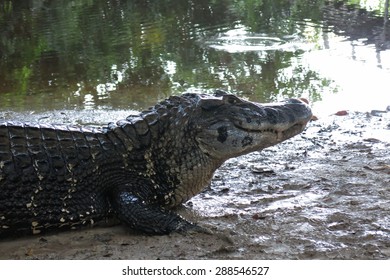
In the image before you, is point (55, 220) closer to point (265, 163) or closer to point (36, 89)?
point (265, 163)

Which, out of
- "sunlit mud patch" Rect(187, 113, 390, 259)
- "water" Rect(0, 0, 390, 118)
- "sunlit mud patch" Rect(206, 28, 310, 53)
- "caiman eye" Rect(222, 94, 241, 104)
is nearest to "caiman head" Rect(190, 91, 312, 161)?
"caiman eye" Rect(222, 94, 241, 104)

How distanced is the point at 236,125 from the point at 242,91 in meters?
3.49

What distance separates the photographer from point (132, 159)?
366cm

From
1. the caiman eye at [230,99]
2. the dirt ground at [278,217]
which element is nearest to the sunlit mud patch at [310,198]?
the dirt ground at [278,217]

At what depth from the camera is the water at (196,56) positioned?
7.10 meters

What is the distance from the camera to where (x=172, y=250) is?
3.24 meters

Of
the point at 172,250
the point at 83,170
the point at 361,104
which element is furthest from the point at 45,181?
the point at 361,104

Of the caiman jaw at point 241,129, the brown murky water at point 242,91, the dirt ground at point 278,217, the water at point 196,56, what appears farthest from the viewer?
the water at point 196,56

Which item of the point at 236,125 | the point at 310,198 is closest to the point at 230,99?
the point at 236,125

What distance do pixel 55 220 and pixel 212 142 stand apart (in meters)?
1.03

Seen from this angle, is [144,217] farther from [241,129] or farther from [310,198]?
[310,198]

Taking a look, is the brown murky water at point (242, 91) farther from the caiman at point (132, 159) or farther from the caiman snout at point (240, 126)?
the caiman snout at point (240, 126)

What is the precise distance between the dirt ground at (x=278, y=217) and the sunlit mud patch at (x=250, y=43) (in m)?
4.42

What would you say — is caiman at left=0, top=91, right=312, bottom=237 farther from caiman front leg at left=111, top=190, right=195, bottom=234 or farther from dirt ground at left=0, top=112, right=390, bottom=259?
dirt ground at left=0, top=112, right=390, bottom=259
